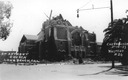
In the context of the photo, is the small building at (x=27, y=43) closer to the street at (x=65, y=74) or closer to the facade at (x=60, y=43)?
the facade at (x=60, y=43)

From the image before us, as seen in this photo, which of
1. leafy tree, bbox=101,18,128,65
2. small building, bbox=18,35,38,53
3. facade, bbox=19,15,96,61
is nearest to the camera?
leafy tree, bbox=101,18,128,65

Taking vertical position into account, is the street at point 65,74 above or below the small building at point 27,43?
below

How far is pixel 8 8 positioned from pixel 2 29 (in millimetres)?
2357

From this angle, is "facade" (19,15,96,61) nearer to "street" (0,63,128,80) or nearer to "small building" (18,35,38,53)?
"small building" (18,35,38,53)

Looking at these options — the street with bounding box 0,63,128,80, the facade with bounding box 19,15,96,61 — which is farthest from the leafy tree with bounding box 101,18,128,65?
the facade with bounding box 19,15,96,61

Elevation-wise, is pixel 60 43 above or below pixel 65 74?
above

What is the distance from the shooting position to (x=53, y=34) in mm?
49594

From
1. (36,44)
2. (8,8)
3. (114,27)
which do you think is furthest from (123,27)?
(36,44)

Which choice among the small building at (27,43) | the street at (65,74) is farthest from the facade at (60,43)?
the street at (65,74)

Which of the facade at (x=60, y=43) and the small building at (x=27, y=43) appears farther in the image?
the small building at (x=27, y=43)

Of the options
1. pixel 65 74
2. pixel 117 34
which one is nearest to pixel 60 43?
pixel 117 34

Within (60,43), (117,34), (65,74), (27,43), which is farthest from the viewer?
(27,43)

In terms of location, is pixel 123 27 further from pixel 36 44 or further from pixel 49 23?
pixel 36 44

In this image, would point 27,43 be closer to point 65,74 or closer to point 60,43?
point 60,43
